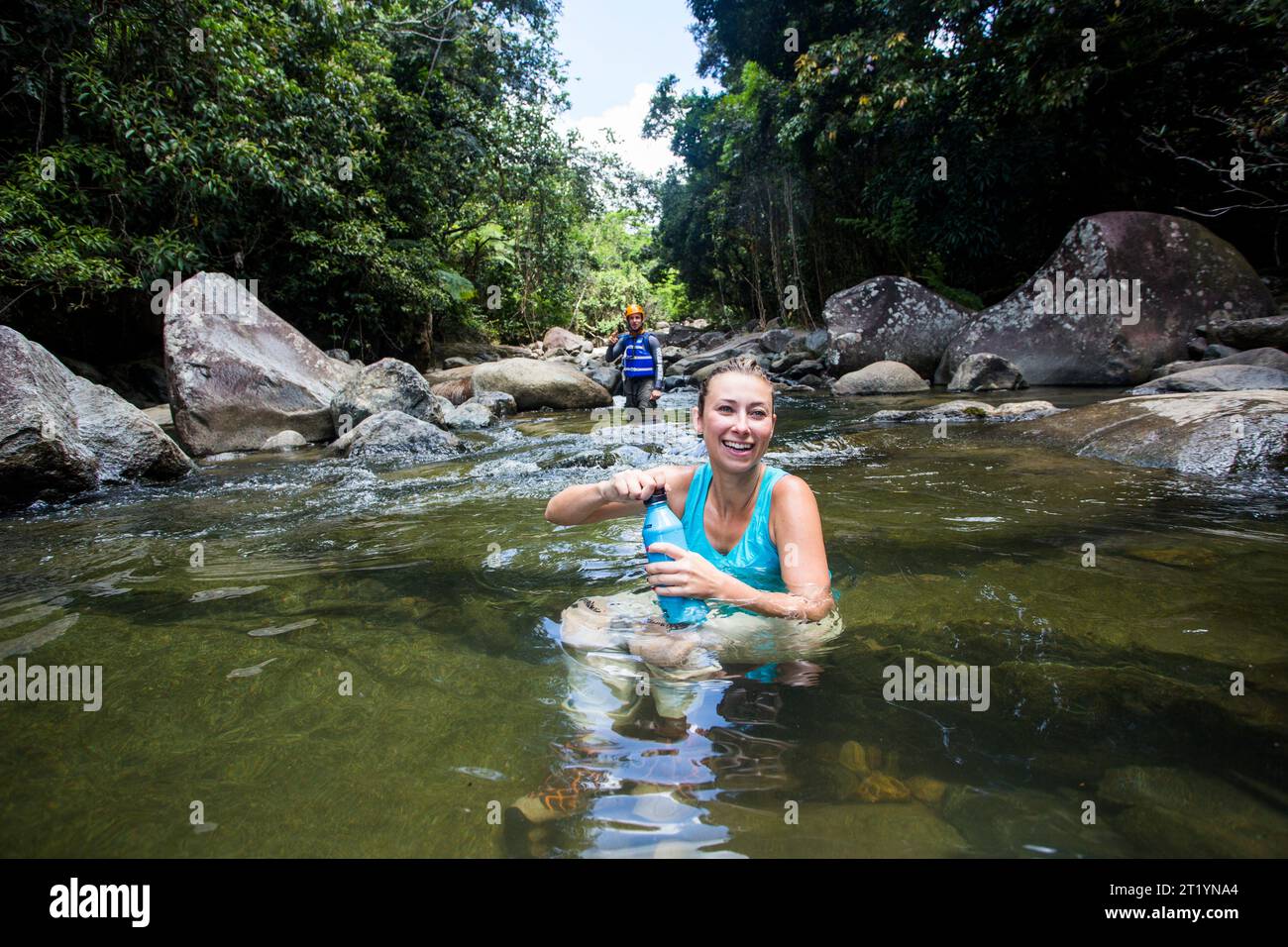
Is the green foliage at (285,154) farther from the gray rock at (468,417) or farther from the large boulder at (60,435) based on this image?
the gray rock at (468,417)

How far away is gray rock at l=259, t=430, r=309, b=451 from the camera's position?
8.82 m

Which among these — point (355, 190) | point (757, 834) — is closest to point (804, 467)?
point (757, 834)

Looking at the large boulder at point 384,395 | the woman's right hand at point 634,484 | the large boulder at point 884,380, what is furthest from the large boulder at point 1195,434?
the large boulder at point 384,395

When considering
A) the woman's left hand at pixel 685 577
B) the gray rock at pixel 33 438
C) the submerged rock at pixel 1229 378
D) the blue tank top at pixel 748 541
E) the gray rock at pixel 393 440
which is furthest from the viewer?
the gray rock at pixel 393 440

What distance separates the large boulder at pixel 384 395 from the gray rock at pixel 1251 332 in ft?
35.4

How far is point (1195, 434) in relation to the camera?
5.10 m

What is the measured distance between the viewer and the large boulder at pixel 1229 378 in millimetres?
7219

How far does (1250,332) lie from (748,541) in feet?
32.8

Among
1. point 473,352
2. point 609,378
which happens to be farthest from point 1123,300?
point 473,352

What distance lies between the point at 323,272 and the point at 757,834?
557 inches

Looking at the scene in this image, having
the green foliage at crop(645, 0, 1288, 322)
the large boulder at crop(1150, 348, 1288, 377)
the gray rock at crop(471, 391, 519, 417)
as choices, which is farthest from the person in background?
the large boulder at crop(1150, 348, 1288, 377)

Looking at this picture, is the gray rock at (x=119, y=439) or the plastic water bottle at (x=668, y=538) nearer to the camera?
the plastic water bottle at (x=668, y=538)
